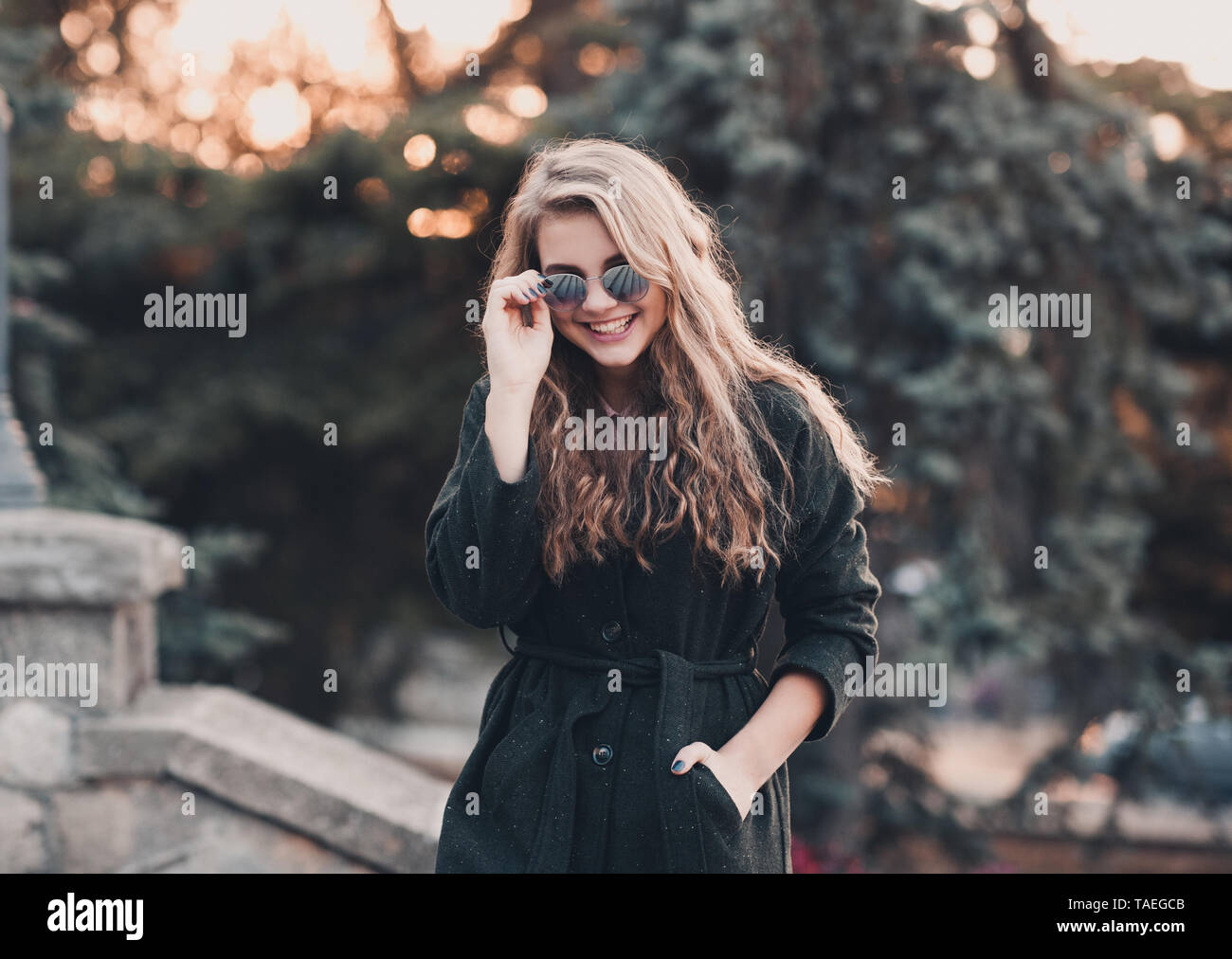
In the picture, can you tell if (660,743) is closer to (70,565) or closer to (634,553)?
(634,553)

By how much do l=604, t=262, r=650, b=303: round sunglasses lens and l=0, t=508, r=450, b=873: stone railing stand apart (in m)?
1.68

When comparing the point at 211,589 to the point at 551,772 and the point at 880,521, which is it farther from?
the point at 551,772

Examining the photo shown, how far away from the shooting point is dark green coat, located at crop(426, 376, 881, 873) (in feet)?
5.67

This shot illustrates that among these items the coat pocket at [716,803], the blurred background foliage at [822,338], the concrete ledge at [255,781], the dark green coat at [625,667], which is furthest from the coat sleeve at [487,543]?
the blurred background foliage at [822,338]

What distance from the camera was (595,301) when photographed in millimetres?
1789

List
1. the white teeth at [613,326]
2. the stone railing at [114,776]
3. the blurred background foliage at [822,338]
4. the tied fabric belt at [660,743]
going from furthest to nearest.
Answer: the blurred background foliage at [822,338]
the stone railing at [114,776]
the white teeth at [613,326]
the tied fabric belt at [660,743]

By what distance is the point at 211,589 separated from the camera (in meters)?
5.93


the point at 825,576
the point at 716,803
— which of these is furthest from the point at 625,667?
the point at 825,576

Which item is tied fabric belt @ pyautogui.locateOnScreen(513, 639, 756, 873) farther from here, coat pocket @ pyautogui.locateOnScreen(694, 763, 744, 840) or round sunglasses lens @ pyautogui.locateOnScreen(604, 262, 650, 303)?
round sunglasses lens @ pyautogui.locateOnScreen(604, 262, 650, 303)

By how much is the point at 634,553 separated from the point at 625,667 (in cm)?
19

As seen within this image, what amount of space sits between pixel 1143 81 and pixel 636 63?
104 inches

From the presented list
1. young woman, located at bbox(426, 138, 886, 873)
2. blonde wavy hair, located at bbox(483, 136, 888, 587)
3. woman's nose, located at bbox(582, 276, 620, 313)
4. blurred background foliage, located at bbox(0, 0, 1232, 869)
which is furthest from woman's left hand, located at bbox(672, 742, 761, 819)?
blurred background foliage, located at bbox(0, 0, 1232, 869)

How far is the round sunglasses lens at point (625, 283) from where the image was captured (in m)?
1.75

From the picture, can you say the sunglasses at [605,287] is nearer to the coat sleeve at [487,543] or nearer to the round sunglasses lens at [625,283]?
the round sunglasses lens at [625,283]
